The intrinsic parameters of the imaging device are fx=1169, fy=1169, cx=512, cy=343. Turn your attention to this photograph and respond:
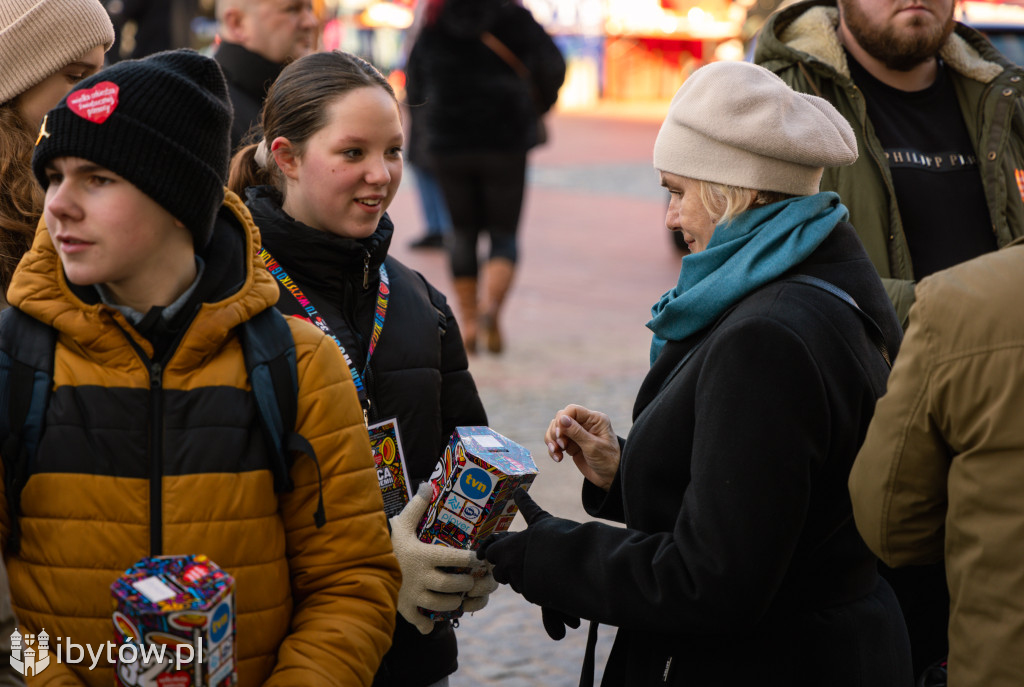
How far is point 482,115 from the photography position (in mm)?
7523

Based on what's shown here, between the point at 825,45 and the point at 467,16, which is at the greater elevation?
the point at 825,45

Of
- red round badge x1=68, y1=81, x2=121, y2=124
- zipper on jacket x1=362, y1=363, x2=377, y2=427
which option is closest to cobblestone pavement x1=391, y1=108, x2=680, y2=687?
zipper on jacket x1=362, y1=363, x2=377, y2=427

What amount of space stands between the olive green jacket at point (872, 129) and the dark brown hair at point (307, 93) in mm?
1529

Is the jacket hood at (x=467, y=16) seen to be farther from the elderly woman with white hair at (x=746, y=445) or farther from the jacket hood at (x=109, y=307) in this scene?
the jacket hood at (x=109, y=307)

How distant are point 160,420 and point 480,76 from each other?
598cm

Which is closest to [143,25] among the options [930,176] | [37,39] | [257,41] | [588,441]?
[257,41]

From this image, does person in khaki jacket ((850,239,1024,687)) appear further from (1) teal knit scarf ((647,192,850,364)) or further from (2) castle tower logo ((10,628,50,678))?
(2) castle tower logo ((10,628,50,678))

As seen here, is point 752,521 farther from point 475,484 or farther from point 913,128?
point 913,128

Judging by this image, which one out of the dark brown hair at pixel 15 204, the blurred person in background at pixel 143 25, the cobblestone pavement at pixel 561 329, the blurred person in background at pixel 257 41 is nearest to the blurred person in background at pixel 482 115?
the cobblestone pavement at pixel 561 329

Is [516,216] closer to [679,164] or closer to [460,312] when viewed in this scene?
[460,312]

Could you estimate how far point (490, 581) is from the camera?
8.00 feet

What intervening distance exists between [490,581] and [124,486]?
0.84 m

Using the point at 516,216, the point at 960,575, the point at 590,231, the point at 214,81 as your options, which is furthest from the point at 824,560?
the point at 590,231

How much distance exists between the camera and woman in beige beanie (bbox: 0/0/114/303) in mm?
2701
